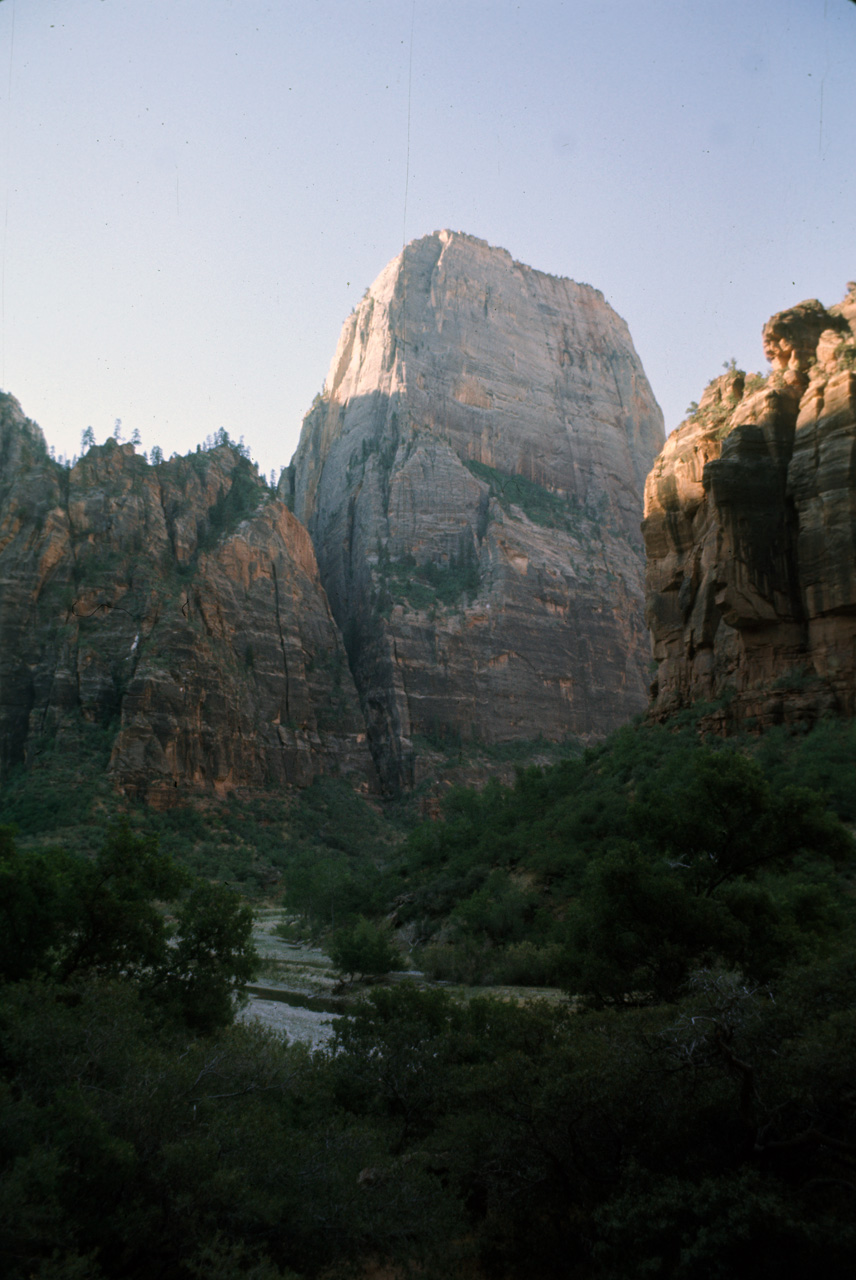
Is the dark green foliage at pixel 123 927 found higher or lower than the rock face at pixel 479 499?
lower

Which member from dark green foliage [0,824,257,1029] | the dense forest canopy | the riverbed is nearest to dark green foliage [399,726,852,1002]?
the dense forest canopy

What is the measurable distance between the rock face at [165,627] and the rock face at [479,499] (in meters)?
8.79

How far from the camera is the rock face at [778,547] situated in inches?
982

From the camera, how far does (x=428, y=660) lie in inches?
3056

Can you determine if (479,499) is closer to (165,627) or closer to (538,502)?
(538,502)

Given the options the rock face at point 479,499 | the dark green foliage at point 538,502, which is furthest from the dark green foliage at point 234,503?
the dark green foliage at point 538,502

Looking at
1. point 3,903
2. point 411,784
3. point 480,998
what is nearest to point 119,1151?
point 3,903

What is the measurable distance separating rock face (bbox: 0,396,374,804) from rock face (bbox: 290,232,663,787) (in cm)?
879

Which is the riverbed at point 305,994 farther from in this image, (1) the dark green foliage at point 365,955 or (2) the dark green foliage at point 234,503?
(2) the dark green foliage at point 234,503

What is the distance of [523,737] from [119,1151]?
71.9 metres

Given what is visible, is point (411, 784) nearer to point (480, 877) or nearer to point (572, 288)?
point (480, 877)

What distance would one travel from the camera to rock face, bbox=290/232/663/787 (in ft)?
258

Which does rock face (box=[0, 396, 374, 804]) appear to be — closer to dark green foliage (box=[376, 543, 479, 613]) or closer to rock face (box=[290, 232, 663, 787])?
dark green foliage (box=[376, 543, 479, 613])

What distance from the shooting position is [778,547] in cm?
2661
